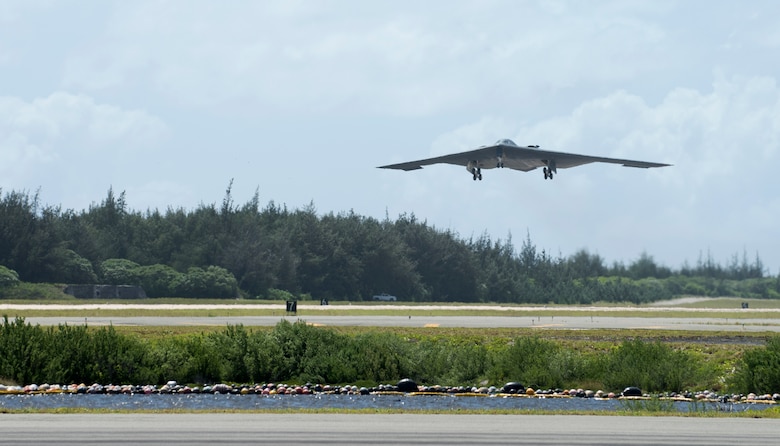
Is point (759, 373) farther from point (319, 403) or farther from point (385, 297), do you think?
point (385, 297)

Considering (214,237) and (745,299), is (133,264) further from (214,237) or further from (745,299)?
(745,299)

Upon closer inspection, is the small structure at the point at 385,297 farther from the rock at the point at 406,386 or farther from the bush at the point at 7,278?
the rock at the point at 406,386

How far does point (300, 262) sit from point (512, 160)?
231 ft

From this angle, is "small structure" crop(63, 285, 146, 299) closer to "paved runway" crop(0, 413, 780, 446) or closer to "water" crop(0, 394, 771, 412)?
"water" crop(0, 394, 771, 412)

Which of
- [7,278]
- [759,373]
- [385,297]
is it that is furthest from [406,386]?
[385,297]

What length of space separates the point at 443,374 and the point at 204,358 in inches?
266

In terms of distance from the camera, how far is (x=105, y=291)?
99.8 metres

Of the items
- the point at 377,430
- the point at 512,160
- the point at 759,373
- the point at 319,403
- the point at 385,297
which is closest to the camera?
the point at 377,430

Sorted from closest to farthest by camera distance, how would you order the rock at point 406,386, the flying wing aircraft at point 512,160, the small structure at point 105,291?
the rock at point 406,386, the flying wing aircraft at point 512,160, the small structure at point 105,291

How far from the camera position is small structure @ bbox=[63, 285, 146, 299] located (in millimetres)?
98006

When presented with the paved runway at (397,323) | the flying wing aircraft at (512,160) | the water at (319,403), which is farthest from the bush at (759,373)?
the flying wing aircraft at (512,160)

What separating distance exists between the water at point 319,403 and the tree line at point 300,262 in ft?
229

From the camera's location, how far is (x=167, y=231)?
12619cm

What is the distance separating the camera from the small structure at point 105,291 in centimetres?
9801
